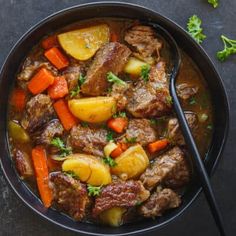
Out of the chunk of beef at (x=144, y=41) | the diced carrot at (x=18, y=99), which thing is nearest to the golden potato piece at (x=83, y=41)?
the chunk of beef at (x=144, y=41)

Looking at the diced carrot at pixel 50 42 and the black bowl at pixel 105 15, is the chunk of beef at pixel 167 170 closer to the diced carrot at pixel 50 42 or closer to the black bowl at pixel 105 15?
the black bowl at pixel 105 15

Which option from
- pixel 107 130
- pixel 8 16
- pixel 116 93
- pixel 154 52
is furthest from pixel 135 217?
pixel 8 16

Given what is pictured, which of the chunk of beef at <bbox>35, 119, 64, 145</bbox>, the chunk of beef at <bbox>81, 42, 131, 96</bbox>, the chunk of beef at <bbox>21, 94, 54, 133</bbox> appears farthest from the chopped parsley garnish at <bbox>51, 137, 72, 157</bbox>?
the chunk of beef at <bbox>81, 42, 131, 96</bbox>

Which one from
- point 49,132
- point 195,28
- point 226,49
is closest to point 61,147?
point 49,132

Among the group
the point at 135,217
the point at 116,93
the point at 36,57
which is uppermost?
the point at 36,57

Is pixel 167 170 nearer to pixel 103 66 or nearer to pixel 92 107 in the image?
pixel 92 107

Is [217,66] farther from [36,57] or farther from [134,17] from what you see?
[36,57]

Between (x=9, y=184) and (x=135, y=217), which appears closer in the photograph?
(x=9, y=184)
